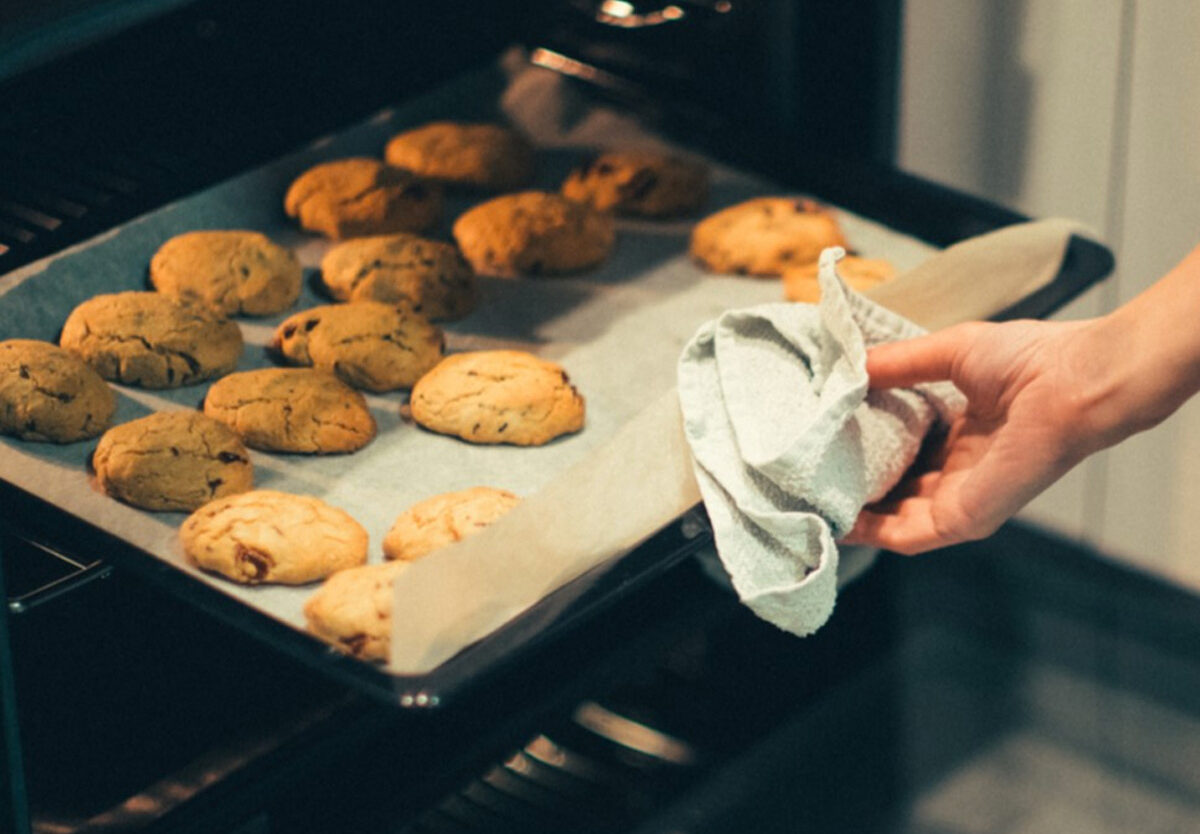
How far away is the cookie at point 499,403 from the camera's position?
3.82 ft

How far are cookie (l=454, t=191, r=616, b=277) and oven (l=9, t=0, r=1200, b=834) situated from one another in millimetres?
218

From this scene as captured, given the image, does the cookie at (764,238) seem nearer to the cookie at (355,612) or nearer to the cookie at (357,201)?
the cookie at (357,201)

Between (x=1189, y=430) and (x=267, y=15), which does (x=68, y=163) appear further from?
(x=1189, y=430)

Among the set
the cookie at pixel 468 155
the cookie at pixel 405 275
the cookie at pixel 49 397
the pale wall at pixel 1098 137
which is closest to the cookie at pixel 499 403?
the cookie at pixel 405 275

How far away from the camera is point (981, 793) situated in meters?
1.58

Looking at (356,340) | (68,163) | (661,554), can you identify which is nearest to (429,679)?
(661,554)

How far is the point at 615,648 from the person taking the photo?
139 cm

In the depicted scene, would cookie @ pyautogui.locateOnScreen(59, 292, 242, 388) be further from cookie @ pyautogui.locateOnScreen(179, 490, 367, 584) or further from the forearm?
the forearm

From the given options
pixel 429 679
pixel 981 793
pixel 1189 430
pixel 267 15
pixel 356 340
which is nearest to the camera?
pixel 429 679

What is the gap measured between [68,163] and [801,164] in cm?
70

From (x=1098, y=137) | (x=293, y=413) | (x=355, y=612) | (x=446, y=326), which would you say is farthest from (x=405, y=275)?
(x=1098, y=137)

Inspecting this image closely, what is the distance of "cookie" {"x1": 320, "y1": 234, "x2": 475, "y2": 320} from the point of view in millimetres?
1338

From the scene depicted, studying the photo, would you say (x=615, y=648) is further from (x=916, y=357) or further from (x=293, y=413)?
(x=916, y=357)

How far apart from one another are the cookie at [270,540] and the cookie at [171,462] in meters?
0.03
